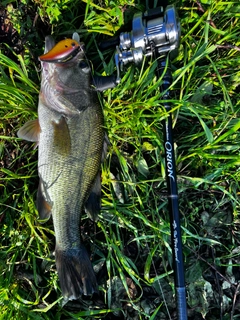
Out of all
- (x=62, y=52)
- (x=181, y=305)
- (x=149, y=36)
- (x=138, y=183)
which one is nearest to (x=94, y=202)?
(x=138, y=183)

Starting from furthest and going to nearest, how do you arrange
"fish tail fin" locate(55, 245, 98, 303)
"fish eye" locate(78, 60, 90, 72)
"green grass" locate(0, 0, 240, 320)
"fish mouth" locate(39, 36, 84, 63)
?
1. "green grass" locate(0, 0, 240, 320)
2. "fish tail fin" locate(55, 245, 98, 303)
3. "fish eye" locate(78, 60, 90, 72)
4. "fish mouth" locate(39, 36, 84, 63)

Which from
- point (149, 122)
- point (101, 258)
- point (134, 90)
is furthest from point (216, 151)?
point (101, 258)

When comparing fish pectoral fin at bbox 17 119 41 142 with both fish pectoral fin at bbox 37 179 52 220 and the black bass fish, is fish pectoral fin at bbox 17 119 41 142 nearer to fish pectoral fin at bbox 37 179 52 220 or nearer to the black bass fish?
the black bass fish

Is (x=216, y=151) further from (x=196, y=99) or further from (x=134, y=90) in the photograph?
(x=134, y=90)

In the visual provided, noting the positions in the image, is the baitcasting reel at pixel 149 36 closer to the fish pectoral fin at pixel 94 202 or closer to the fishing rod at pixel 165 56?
the fishing rod at pixel 165 56

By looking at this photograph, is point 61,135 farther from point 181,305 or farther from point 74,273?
point 181,305

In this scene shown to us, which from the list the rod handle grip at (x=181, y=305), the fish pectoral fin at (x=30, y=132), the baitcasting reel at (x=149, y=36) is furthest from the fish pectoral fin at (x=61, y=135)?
the rod handle grip at (x=181, y=305)

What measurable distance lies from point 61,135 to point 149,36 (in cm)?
88

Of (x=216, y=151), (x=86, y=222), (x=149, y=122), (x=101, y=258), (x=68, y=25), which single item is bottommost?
(x=101, y=258)

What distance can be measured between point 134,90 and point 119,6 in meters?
0.62

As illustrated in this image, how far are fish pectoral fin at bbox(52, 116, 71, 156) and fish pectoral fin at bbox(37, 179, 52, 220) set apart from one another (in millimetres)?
336

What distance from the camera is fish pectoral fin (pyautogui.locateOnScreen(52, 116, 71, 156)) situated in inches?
97.4

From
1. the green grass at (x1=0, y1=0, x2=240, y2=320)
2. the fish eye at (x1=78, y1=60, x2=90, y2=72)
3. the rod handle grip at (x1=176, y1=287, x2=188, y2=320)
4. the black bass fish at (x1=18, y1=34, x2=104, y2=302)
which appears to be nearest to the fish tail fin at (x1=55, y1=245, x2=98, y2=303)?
the black bass fish at (x1=18, y1=34, x2=104, y2=302)

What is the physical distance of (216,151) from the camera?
2869 mm
